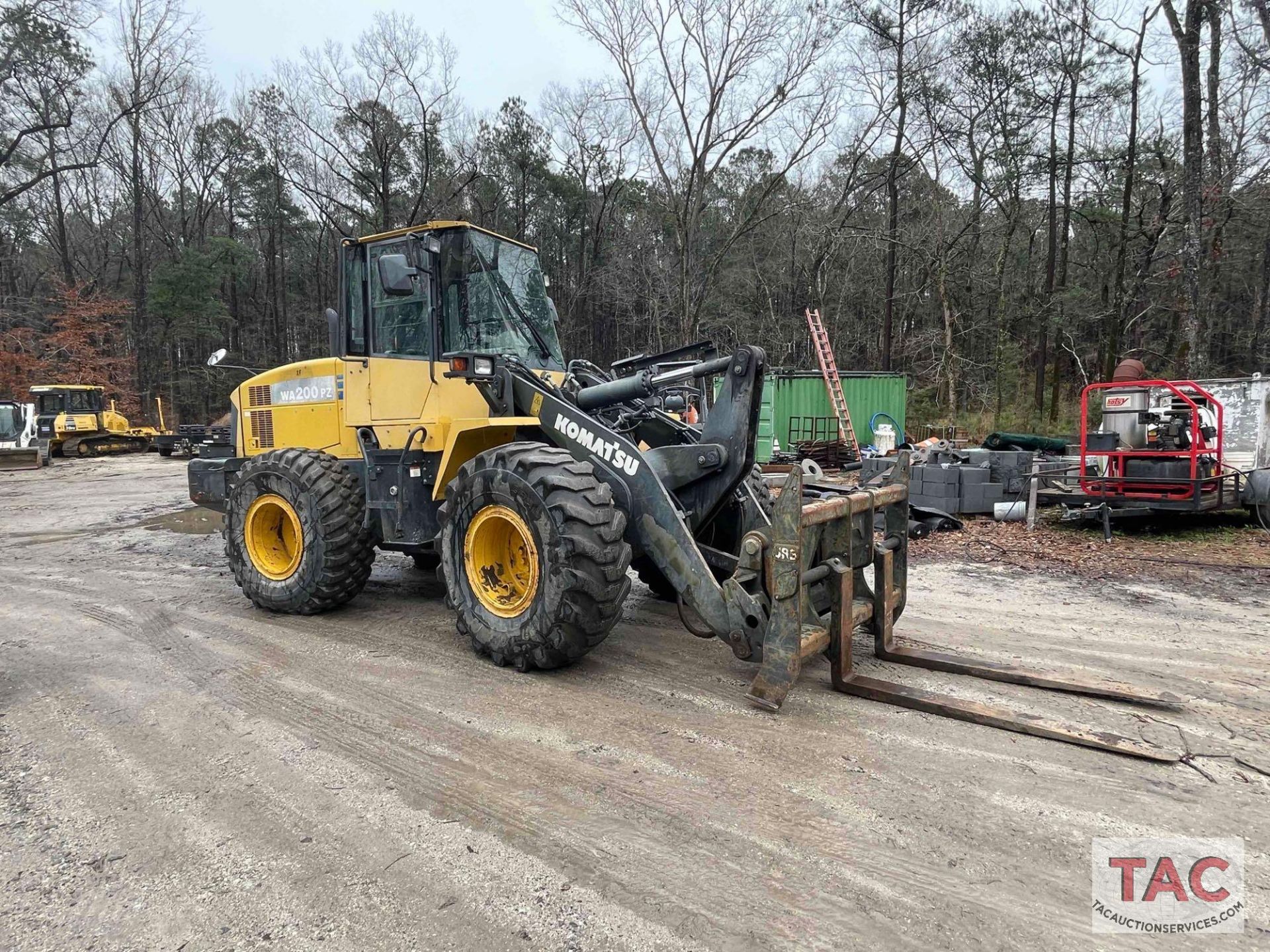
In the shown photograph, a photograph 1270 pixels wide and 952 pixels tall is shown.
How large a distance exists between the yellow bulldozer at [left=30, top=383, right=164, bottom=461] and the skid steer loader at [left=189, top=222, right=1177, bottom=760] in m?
24.4

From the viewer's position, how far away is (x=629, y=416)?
5.32 metres

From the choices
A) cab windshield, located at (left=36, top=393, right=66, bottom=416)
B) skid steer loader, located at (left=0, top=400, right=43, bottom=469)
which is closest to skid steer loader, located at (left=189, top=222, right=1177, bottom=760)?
skid steer loader, located at (left=0, top=400, right=43, bottom=469)

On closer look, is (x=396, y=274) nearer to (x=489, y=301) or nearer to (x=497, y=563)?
(x=489, y=301)

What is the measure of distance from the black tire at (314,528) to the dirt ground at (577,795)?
466 mm

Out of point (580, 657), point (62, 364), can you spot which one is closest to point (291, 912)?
point (580, 657)

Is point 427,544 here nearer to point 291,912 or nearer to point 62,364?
point 291,912

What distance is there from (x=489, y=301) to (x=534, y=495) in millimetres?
1888

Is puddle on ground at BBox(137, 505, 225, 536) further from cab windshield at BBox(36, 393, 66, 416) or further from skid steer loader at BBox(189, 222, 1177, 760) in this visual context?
cab windshield at BBox(36, 393, 66, 416)

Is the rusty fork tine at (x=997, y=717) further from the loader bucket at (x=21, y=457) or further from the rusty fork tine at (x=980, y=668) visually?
the loader bucket at (x=21, y=457)

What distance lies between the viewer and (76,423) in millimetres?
25156

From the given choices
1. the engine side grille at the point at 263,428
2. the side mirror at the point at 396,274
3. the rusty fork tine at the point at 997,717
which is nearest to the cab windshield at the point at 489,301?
the side mirror at the point at 396,274

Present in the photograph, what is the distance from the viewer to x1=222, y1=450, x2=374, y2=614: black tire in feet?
17.2

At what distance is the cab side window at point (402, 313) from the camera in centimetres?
504

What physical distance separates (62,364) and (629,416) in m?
35.3
